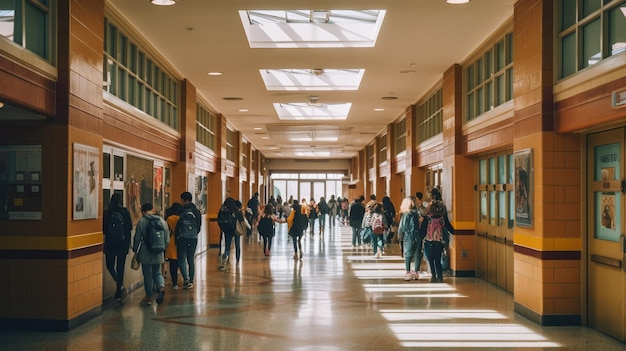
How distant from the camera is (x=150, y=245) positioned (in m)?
8.73

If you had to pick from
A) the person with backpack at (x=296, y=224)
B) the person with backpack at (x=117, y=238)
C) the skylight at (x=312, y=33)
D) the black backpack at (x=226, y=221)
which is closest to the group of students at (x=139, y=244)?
the person with backpack at (x=117, y=238)

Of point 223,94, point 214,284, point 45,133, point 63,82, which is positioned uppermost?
point 223,94

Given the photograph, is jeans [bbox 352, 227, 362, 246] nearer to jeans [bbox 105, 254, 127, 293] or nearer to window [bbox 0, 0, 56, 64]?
jeans [bbox 105, 254, 127, 293]

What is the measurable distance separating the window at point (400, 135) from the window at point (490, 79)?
24.1 ft

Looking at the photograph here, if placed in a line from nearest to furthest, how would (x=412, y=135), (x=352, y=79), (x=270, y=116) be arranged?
(x=352, y=79) < (x=412, y=135) < (x=270, y=116)

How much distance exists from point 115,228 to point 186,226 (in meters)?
1.60

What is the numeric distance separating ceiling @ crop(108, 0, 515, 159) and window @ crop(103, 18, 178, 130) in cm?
31

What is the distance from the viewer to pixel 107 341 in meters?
6.63

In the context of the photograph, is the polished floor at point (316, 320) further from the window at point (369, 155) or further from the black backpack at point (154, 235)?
the window at point (369, 155)

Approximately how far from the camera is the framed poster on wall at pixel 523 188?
7.77 metres

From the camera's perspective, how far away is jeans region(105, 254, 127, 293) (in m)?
8.91

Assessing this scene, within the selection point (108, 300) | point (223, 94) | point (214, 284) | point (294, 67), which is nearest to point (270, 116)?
point (223, 94)

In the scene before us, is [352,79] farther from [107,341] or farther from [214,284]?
[107,341]

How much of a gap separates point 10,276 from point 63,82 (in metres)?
2.19
